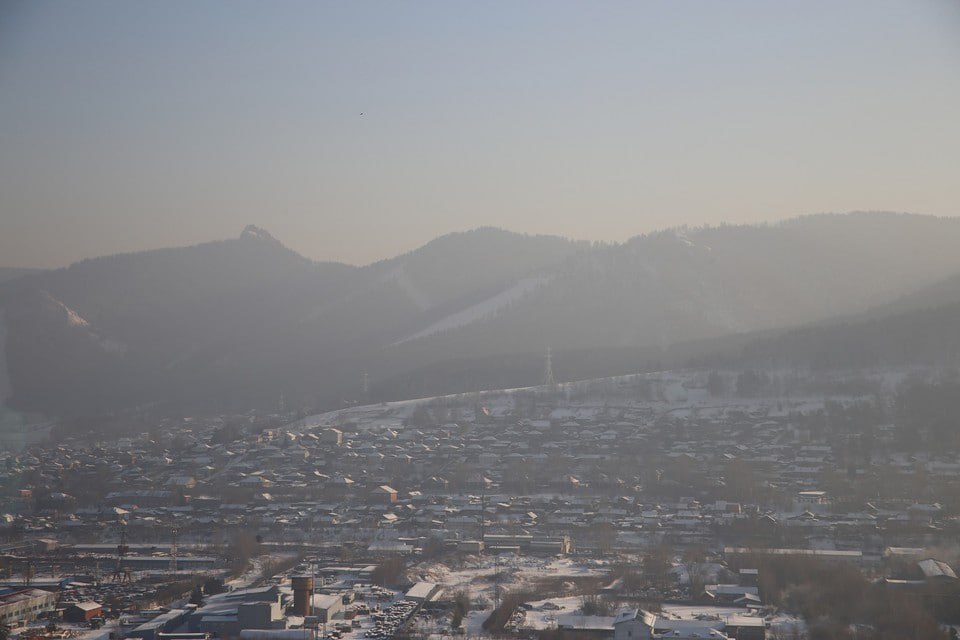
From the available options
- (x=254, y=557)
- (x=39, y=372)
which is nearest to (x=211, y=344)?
(x=39, y=372)

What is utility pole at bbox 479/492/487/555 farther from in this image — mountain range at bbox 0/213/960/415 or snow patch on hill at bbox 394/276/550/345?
snow patch on hill at bbox 394/276/550/345

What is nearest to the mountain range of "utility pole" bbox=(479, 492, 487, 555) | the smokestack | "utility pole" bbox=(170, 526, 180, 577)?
"utility pole" bbox=(479, 492, 487, 555)

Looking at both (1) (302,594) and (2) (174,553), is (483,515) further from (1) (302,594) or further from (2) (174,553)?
(1) (302,594)

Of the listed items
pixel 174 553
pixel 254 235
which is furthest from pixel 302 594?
→ pixel 254 235

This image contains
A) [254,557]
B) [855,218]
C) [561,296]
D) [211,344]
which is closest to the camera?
[254,557]

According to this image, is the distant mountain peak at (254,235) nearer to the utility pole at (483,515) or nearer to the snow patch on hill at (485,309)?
the snow patch on hill at (485,309)

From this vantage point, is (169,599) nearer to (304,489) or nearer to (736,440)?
(304,489)
